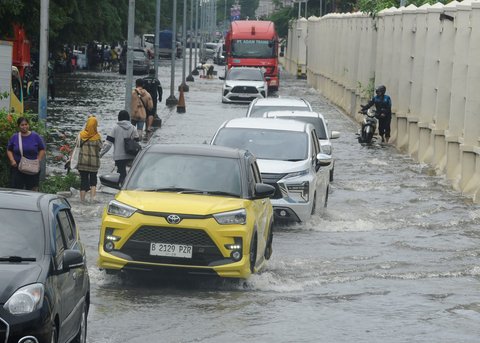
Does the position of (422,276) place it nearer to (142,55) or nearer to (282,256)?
(282,256)

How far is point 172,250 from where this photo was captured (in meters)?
14.5

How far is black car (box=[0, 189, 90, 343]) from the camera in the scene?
30.0 feet

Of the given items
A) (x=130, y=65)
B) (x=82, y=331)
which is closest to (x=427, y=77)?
(x=130, y=65)

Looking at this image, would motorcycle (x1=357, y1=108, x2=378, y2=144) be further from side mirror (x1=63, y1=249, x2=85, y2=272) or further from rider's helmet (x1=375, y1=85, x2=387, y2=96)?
side mirror (x1=63, y1=249, x2=85, y2=272)

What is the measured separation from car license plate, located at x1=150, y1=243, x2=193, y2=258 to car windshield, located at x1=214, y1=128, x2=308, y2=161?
703 cm

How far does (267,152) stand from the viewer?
21.5 m

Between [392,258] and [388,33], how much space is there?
24624 mm

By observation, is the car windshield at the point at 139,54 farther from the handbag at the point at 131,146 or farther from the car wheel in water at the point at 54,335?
the car wheel in water at the point at 54,335

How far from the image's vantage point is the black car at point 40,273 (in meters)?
9.15

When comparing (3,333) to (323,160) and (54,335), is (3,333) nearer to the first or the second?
(54,335)

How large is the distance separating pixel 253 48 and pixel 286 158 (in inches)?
1876

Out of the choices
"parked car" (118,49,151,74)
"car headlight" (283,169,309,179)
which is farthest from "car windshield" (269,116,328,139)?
"parked car" (118,49,151,74)

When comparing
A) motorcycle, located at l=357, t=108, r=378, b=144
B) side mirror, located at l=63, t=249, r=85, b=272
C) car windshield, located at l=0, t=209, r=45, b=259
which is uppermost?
car windshield, located at l=0, t=209, r=45, b=259

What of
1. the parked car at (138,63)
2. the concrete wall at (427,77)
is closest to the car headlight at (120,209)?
the concrete wall at (427,77)
